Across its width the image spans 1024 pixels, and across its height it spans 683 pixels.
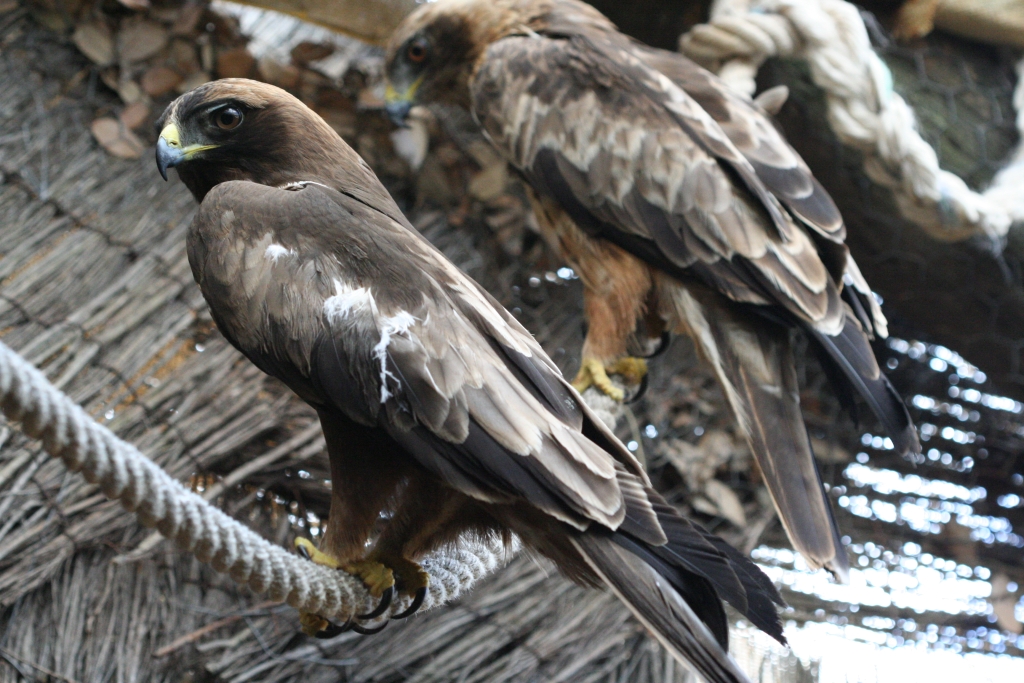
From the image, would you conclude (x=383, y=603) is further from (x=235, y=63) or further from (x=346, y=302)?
(x=235, y=63)

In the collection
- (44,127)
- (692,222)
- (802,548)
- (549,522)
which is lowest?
(44,127)

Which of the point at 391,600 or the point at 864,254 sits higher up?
the point at 391,600

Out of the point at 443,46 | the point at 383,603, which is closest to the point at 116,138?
the point at 443,46

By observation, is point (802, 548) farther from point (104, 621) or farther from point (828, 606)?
point (104, 621)

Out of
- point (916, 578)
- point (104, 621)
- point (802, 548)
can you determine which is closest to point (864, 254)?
point (916, 578)

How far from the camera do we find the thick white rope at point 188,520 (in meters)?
0.89

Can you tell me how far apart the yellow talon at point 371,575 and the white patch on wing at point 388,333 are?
1.23 feet

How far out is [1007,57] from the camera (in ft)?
10.3

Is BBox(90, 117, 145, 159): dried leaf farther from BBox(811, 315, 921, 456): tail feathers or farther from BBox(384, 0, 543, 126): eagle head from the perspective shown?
BBox(811, 315, 921, 456): tail feathers

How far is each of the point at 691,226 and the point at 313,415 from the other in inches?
46.3

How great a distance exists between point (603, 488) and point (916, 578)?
2.37 m

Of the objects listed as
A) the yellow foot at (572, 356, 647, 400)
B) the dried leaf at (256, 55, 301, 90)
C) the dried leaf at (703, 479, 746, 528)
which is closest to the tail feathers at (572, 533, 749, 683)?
the yellow foot at (572, 356, 647, 400)

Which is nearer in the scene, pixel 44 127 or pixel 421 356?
pixel 421 356

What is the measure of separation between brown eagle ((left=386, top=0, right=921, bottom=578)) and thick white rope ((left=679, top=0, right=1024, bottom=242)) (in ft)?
0.77
